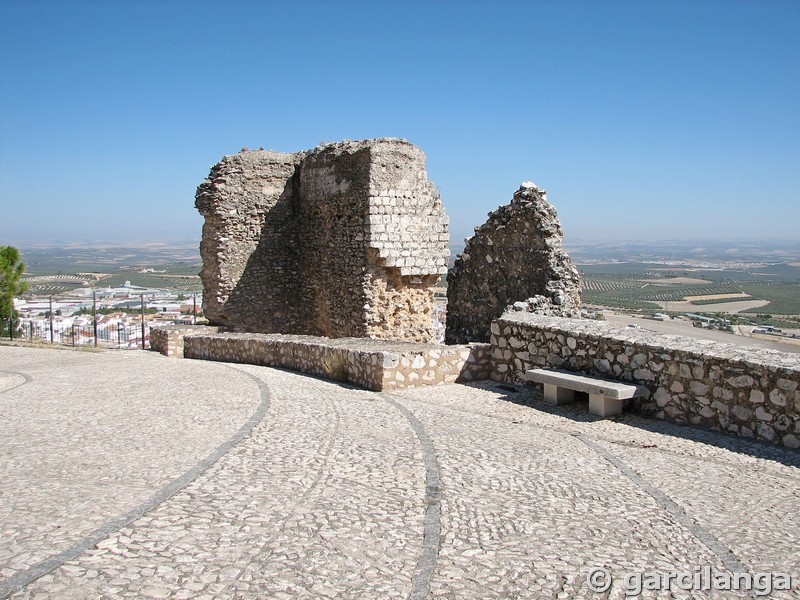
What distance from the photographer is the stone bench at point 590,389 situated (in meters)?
7.10

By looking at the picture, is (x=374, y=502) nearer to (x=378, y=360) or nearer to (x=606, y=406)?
(x=606, y=406)

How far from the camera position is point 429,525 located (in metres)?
4.34

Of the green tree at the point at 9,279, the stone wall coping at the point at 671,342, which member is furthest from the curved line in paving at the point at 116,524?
the green tree at the point at 9,279

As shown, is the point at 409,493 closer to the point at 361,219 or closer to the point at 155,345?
the point at 361,219

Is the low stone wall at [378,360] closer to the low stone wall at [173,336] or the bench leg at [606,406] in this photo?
the bench leg at [606,406]

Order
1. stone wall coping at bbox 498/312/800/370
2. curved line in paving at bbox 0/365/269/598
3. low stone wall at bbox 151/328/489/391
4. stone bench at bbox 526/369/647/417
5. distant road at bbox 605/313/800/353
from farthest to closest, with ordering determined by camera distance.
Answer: low stone wall at bbox 151/328/489/391
distant road at bbox 605/313/800/353
stone bench at bbox 526/369/647/417
stone wall coping at bbox 498/312/800/370
curved line in paving at bbox 0/365/269/598

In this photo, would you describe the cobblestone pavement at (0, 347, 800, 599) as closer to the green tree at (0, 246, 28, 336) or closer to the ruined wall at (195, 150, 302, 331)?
the ruined wall at (195, 150, 302, 331)

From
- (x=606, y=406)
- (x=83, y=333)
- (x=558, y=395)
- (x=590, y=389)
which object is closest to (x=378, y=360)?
(x=558, y=395)

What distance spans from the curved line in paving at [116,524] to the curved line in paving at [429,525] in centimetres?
177

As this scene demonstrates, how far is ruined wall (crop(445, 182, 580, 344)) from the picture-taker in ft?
39.5

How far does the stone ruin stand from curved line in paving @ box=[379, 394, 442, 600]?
7.02 meters

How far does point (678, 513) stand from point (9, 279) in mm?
23817

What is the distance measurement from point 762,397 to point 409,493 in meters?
3.56

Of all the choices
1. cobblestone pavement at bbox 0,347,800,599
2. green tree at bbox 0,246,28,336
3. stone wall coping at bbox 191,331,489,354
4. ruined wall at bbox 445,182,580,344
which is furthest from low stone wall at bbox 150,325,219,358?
green tree at bbox 0,246,28,336
